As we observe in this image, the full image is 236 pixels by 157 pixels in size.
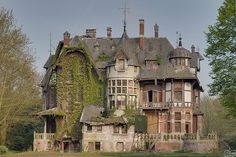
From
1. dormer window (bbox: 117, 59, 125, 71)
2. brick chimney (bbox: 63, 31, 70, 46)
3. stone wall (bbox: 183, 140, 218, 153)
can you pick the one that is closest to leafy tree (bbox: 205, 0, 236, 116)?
stone wall (bbox: 183, 140, 218, 153)

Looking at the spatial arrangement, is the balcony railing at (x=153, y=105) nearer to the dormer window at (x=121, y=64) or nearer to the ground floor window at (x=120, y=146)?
the dormer window at (x=121, y=64)

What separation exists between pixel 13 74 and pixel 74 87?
8754mm

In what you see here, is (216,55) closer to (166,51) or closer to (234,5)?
(234,5)

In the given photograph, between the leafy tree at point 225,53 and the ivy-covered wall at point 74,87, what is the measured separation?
2500 centimetres

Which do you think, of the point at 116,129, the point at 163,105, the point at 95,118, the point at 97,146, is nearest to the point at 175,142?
the point at 163,105

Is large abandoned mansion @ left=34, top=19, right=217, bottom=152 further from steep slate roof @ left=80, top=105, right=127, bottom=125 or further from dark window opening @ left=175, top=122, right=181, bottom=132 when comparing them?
dark window opening @ left=175, top=122, right=181, bottom=132

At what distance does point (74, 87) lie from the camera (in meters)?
58.1

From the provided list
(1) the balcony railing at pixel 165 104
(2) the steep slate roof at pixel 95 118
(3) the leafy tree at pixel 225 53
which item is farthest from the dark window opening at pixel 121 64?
(3) the leafy tree at pixel 225 53

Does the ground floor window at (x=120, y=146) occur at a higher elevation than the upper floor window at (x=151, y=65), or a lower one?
lower

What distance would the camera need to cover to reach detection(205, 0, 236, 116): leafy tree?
33.1 m

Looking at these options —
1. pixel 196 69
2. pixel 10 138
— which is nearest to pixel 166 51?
pixel 196 69

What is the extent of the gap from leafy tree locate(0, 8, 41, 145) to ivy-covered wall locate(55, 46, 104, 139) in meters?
3.77

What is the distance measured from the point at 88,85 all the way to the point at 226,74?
26.9 meters

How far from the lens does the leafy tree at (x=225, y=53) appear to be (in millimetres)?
33125
